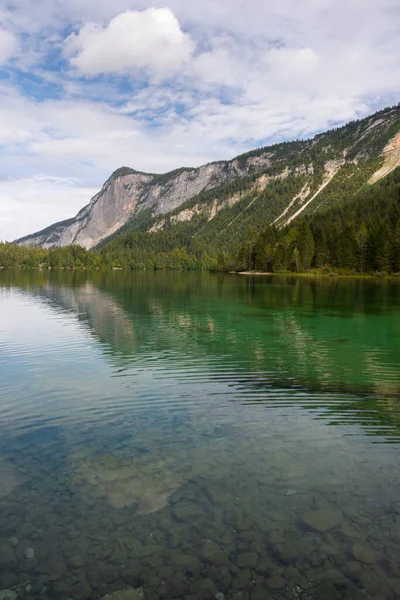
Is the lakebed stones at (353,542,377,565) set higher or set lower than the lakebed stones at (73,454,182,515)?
lower

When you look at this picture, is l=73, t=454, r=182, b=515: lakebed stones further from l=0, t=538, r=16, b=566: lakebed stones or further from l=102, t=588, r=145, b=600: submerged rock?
l=0, t=538, r=16, b=566: lakebed stones

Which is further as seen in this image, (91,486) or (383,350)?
(383,350)

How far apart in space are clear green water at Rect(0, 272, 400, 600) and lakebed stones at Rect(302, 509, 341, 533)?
0.05 m

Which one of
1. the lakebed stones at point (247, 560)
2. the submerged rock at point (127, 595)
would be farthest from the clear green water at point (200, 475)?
the submerged rock at point (127, 595)

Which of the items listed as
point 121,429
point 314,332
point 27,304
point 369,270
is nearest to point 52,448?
point 121,429

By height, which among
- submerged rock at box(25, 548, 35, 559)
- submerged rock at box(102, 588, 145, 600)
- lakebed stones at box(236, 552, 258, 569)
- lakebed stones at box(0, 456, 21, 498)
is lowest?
lakebed stones at box(236, 552, 258, 569)

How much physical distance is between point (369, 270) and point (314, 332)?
13708cm

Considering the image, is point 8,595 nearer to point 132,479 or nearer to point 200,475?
point 132,479

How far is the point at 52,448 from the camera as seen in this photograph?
15266mm

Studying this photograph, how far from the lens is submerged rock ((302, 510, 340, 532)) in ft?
34.7

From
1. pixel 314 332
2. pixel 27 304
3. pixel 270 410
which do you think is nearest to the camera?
pixel 270 410

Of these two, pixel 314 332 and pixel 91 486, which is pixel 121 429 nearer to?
pixel 91 486

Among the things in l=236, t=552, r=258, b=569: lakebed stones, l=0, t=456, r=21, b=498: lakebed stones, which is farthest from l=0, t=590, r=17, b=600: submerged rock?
l=236, t=552, r=258, b=569: lakebed stones

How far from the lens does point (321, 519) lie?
428 inches
